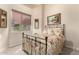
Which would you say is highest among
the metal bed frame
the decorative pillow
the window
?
the window

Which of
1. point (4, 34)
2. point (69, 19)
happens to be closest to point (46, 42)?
point (69, 19)

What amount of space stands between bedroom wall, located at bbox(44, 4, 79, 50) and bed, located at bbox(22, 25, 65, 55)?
0.08m

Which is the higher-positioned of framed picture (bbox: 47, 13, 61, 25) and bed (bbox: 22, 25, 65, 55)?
framed picture (bbox: 47, 13, 61, 25)

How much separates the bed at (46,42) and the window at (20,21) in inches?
4.5

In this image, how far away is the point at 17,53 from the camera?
1975 mm

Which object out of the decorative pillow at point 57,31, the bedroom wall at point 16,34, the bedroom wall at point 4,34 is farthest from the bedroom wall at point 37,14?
the bedroom wall at point 4,34

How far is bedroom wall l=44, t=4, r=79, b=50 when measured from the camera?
6.32ft

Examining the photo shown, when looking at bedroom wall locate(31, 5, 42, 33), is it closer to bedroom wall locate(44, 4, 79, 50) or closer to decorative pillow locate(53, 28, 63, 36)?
bedroom wall locate(44, 4, 79, 50)

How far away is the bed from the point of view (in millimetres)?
1951

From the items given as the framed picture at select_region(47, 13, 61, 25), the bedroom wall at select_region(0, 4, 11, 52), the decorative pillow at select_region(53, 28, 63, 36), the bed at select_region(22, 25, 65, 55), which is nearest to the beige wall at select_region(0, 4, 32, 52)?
the bedroom wall at select_region(0, 4, 11, 52)

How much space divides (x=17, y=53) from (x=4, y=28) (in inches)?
15.5

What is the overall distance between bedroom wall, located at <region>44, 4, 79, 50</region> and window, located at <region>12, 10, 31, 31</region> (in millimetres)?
287
